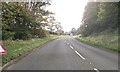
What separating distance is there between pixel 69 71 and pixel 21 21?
1707cm

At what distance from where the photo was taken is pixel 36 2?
23703 millimetres

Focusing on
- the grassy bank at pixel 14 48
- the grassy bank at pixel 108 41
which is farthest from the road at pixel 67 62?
the grassy bank at pixel 108 41

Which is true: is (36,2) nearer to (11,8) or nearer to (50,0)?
(50,0)

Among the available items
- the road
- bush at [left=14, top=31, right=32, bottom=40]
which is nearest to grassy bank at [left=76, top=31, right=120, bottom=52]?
the road

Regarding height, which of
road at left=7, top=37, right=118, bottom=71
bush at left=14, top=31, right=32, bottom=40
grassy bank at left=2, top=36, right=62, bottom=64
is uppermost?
bush at left=14, top=31, right=32, bottom=40

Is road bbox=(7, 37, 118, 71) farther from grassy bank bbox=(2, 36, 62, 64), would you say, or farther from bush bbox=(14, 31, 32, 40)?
bush bbox=(14, 31, 32, 40)

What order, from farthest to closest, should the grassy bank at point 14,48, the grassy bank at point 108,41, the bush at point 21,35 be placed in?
the bush at point 21,35 → the grassy bank at point 108,41 → the grassy bank at point 14,48

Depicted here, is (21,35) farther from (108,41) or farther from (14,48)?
(108,41)

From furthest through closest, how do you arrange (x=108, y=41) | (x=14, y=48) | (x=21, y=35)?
1. (x=21, y=35)
2. (x=108, y=41)
3. (x=14, y=48)

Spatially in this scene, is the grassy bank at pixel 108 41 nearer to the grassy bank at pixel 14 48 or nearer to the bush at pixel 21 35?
the grassy bank at pixel 14 48

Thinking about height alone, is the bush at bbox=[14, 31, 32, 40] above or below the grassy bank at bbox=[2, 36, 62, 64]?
above

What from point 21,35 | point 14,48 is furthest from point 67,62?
point 21,35

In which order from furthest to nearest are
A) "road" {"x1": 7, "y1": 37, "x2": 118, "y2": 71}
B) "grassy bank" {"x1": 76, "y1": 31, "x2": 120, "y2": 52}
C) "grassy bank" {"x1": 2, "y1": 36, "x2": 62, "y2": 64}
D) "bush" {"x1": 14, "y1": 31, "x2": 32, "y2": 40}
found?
"bush" {"x1": 14, "y1": 31, "x2": 32, "y2": 40} → "grassy bank" {"x1": 76, "y1": 31, "x2": 120, "y2": 52} → "grassy bank" {"x1": 2, "y1": 36, "x2": 62, "y2": 64} → "road" {"x1": 7, "y1": 37, "x2": 118, "y2": 71}

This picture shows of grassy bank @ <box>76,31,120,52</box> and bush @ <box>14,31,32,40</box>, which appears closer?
grassy bank @ <box>76,31,120,52</box>
